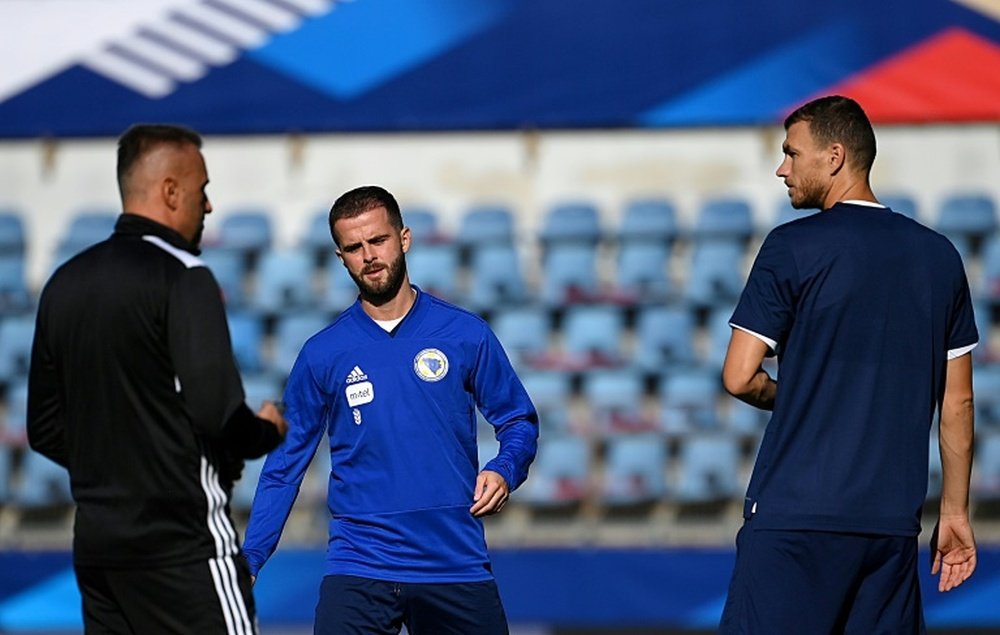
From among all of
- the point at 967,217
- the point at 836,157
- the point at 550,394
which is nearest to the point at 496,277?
the point at 550,394

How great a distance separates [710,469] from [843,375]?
576 cm

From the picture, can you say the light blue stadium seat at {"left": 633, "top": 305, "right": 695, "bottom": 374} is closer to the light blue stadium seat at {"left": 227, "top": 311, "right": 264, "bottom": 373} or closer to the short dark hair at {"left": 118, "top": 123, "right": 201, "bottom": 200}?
the light blue stadium seat at {"left": 227, "top": 311, "right": 264, "bottom": 373}

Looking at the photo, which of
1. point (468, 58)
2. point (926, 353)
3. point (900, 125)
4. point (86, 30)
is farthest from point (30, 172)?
point (926, 353)

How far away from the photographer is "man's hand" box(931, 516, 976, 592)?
3734mm

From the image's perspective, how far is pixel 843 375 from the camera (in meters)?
3.58

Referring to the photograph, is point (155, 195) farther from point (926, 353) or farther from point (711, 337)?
point (711, 337)

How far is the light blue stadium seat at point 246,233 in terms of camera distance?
10.4 metres

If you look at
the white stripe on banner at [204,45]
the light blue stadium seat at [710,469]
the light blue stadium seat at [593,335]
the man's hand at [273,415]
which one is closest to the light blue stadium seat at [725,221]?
the light blue stadium seat at [593,335]

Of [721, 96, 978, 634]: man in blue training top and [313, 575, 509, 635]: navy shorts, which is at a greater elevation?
[721, 96, 978, 634]: man in blue training top

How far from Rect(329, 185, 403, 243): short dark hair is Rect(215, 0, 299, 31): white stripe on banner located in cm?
627

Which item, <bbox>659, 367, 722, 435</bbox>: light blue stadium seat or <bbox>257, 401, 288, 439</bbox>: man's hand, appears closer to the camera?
<bbox>257, 401, 288, 439</bbox>: man's hand

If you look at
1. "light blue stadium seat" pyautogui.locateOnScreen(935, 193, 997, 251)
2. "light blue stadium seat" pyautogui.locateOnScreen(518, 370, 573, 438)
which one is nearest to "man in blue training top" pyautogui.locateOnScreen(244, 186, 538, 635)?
"light blue stadium seat" pyautogui.locateOnScreen(518, 370, 573, 438)

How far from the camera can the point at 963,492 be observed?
12.2 ft

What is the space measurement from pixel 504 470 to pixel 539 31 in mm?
6289
